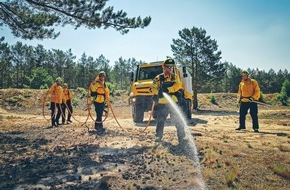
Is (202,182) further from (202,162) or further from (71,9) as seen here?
(71,9)

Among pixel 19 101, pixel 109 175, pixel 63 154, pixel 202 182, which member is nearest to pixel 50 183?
pixel 109 175

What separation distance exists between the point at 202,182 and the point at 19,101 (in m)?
30.2

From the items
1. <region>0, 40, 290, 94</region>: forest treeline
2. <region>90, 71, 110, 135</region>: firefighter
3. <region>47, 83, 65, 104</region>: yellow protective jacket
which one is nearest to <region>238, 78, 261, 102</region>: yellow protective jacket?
<region>90, 71, 110, 135</region>: firefighter

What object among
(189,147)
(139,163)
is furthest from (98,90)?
(139,163)

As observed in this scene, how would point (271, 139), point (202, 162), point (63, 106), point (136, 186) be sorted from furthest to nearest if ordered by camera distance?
point (63, 106) → point (271, 139) → point (202, 162) → point (136, 186)

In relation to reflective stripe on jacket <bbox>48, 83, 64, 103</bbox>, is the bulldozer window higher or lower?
higher

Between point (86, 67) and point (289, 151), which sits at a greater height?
point (86, 67)

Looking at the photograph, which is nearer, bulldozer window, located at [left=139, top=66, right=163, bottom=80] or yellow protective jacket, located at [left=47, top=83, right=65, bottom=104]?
yellow protective jacket, located at [left=47, top=83, right=65, bottom=104]

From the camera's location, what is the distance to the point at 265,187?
208 inches

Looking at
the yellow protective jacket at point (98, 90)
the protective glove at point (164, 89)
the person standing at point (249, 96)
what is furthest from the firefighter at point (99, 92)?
the person standing at point (249, 96)

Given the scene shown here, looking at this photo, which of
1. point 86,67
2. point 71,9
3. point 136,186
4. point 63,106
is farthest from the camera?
point 86,67

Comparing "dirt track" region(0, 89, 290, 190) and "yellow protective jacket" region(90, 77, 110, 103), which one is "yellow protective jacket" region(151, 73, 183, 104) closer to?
"dirt track" region(0, 89, 290, 190)

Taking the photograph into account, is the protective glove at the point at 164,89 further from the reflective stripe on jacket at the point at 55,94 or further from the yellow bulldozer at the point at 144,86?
the reflective stripe on jacket at the point at 55,94

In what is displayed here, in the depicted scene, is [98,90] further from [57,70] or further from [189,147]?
[57,70]
